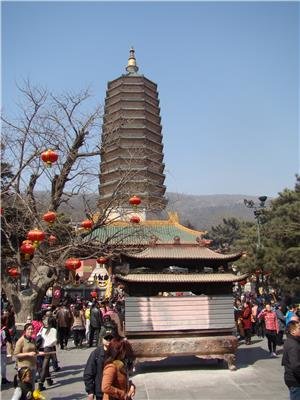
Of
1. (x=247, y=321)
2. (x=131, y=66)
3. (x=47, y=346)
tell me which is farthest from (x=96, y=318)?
(x=131, y=66)

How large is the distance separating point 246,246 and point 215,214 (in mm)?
129161

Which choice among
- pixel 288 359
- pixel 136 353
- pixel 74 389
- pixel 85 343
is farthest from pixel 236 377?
pixel 85 343

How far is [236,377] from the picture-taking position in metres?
9.41

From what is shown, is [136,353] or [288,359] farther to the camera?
[136,353]

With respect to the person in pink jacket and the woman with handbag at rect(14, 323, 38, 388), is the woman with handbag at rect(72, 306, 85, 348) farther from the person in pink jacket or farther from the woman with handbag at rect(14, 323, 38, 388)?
the woman with handbag at rect(14, 323, 38, 388)

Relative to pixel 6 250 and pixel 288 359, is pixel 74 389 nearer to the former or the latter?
pixel 288 359

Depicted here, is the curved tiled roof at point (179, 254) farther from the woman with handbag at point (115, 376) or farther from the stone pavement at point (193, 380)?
the woman with handbag at point (115, 376)

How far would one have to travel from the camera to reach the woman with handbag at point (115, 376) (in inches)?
171

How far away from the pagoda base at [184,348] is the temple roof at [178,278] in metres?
1.28

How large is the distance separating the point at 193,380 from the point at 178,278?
7.57 feet

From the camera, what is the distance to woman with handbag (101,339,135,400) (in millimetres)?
4332

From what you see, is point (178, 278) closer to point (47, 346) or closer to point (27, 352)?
point (47, 346)

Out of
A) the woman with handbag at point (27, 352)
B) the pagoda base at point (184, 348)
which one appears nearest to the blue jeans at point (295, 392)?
the woman with handbag at point (27, 352)

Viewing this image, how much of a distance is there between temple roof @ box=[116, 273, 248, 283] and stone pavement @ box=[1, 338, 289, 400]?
6.53 ft
